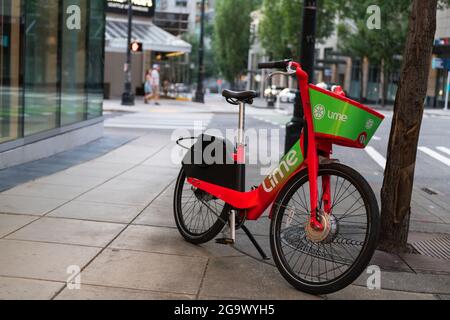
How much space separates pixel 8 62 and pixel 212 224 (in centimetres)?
589

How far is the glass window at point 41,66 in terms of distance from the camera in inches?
404

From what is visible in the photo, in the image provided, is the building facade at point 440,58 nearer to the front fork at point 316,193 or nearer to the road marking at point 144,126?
the road marking at point 144,126

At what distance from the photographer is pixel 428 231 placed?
263 inches

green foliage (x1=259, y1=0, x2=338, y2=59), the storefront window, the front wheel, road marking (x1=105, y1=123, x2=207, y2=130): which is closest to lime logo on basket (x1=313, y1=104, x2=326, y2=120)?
the front wheel

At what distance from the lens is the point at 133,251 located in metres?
5.18

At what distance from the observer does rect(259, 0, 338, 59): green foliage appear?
2133 inches

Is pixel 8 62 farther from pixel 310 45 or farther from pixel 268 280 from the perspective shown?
pixel 268 280

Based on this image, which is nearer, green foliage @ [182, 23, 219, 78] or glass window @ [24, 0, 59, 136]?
glass window @ [24, 0, 59, 136]

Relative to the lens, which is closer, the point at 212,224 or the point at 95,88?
the point at 212,224

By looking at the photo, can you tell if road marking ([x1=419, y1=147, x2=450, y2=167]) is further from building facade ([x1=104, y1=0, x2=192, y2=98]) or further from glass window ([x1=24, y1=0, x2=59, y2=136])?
building facade ([x1=104, y1=0, x2=192, y2=98])

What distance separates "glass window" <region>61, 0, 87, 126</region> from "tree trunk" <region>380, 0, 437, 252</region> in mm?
7794

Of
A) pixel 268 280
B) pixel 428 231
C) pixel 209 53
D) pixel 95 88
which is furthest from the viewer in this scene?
pixel 209 53

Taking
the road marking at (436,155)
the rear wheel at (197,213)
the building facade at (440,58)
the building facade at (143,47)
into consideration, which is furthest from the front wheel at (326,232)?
the building facade at (440,58)
